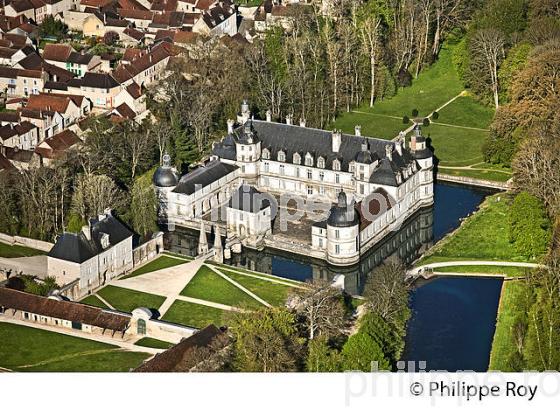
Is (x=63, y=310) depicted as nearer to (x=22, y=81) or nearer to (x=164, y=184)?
(x=164, y=184)

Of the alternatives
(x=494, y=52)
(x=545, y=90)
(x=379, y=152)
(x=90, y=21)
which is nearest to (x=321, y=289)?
(x=379, y=152)

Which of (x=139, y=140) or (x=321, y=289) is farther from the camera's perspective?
(x=139, y=140)

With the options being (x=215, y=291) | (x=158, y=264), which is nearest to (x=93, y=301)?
(x=158, y=264)

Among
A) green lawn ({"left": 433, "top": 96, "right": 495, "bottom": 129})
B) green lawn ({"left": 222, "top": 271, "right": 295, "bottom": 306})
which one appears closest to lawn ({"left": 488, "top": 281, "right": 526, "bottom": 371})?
green lawn ({"left": 222, "top": 271, "right": 295, "bottom": 306})

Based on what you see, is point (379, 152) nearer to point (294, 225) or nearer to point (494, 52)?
point (294, 225)

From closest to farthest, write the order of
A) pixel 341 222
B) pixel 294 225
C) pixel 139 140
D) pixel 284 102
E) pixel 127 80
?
1. pixel 341 222
2. pixel 294 225
3. pixel 139 140
4. pixel 284 102
5. pixel 127 80

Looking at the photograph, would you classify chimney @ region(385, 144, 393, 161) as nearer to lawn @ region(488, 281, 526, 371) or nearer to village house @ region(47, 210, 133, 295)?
lawn @ region(488, 281, 526, 371)
